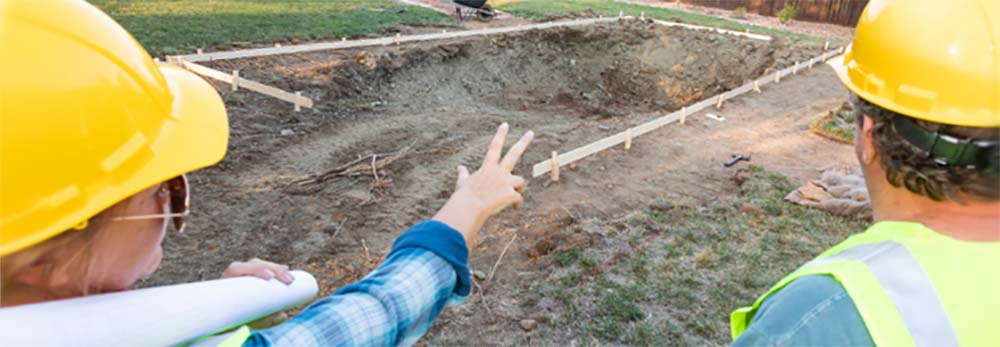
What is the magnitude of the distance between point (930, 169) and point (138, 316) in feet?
5.46

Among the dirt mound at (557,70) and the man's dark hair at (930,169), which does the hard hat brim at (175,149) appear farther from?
the dirt mound at (557,70)

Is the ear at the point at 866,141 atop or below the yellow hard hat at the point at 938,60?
below

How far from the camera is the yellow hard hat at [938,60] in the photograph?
4.65ft

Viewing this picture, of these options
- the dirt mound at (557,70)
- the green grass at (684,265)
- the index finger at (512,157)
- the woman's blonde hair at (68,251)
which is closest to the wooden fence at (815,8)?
the dirt mound at (557,70)

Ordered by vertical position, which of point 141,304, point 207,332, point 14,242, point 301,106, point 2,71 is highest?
point 2,71

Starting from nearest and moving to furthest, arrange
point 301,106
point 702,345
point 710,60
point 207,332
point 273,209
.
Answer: point 207,332 → point 702,345 → point 273,209 → point 301,106 → point 710,60

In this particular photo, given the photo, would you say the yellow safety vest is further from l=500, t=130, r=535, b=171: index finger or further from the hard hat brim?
the hard hat brim

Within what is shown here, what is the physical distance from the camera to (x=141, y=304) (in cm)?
120

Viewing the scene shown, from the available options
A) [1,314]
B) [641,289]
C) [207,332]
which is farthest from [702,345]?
[1,314]

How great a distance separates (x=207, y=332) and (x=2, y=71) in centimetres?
60

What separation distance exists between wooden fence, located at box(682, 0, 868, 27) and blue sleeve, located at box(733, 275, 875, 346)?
25416 millimetres

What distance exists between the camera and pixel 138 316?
1.17 meters

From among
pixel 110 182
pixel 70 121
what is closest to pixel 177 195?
pixel 110 182

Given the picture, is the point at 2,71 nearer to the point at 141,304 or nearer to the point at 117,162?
the point at 117,162
